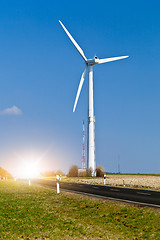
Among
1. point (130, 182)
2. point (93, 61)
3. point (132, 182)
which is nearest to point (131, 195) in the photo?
point (132, 182)

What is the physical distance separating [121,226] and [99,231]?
103cm

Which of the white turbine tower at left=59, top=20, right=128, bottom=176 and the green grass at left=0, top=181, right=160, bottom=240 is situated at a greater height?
the white turbine tower at left=59, top=20, right=128, bottom=176

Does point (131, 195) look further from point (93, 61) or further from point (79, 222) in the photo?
point (93, 61)

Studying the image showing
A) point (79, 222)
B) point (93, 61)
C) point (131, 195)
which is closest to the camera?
point (79, 222)

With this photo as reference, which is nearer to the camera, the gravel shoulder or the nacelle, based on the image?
the gravel shoulder

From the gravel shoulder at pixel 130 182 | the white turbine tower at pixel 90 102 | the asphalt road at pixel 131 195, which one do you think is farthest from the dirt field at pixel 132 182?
the white turbine tower at pixel 90 102

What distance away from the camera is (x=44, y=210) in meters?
13.4

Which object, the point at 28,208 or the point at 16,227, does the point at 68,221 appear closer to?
the point at 16,227

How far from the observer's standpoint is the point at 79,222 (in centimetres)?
1083

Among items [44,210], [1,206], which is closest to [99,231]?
[44,210]

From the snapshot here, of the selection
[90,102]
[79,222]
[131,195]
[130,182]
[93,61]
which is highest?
[93,61]

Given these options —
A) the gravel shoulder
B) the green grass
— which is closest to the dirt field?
the gravel shoulder

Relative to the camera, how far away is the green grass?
9.27 m

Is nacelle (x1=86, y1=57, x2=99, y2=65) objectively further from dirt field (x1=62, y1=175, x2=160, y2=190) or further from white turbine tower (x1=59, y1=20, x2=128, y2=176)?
dirt field (x1=62, y1=175, x2=160, y2=190)
